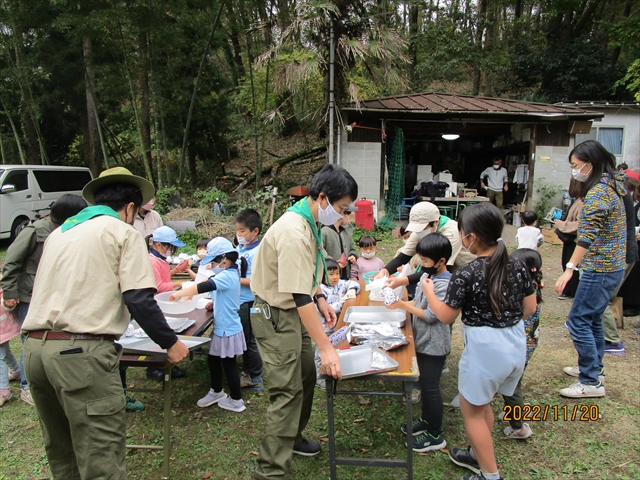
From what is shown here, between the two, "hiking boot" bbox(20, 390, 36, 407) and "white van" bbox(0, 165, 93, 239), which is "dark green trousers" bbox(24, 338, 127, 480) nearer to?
"hiking boot" bbox(20, 390, 36, 407)

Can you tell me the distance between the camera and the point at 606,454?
2674mm

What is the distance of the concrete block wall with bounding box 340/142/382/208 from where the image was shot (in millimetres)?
9914

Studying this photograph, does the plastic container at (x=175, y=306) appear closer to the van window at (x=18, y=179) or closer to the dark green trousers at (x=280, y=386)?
the dark green trousers at (x=280, y=386)

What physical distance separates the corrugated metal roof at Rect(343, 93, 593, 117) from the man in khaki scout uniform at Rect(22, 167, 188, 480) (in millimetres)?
7721

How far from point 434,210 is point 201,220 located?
7.38 metres

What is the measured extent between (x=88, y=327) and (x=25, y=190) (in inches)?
378

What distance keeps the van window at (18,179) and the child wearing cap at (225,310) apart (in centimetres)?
839

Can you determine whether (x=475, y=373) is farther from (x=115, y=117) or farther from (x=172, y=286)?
(x=115, y=117)

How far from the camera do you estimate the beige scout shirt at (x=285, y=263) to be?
208 centimetres

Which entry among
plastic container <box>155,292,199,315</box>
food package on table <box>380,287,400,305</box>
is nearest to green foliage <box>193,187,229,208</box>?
plastic container <box>155,292,199,315</box>

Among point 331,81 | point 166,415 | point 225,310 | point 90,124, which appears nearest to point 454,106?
point 331,81

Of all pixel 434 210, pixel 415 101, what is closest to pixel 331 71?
pixel 415 101

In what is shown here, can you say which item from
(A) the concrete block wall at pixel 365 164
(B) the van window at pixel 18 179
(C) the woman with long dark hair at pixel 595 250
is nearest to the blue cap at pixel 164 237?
(C) the woman with long dark hair at pixel 595 250
